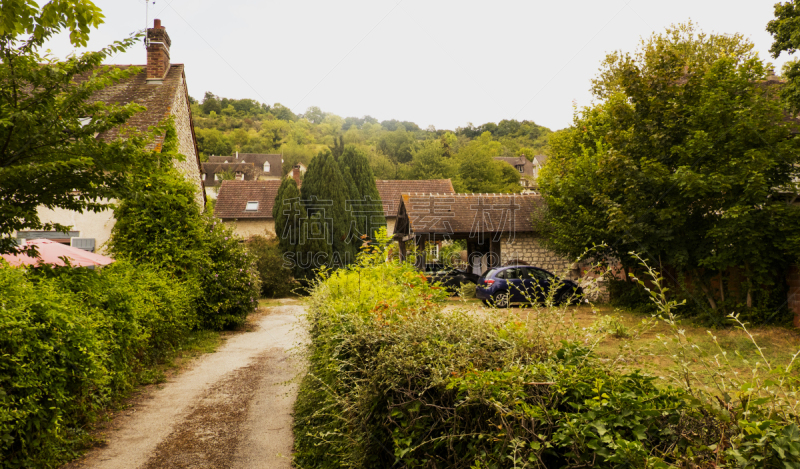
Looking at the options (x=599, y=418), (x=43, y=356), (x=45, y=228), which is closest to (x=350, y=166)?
(x=45, y=228)

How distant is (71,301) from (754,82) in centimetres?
1328

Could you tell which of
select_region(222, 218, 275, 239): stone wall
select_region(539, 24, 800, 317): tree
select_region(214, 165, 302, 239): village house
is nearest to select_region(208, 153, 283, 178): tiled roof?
select_region(214, 165, 302, 239): village house

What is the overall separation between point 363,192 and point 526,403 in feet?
92.2

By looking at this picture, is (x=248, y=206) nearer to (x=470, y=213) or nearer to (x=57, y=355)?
(x=470, y=213)

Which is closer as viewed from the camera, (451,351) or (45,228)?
(451,351)

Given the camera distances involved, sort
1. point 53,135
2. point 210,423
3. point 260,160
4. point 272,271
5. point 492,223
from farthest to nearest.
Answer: point 260,160, point 272,271, point 492,223, point 210,423, point 53,135

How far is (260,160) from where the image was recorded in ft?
270

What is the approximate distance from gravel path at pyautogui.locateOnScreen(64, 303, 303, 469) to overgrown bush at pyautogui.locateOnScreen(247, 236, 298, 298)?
14397 millimetres

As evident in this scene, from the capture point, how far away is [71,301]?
562 cm

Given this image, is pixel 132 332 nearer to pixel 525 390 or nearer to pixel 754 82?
pixel 525 390

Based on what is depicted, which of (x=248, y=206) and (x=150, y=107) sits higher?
(x=150, y=107)

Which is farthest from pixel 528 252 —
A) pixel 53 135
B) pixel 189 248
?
pixel 53 135

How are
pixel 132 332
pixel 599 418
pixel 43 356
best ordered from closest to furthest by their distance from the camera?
pixel 599 418 < pixel 43 356 < pixel 132 332

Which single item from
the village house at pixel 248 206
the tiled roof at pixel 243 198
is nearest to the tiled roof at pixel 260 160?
the tiled roof at pixel 243 198
